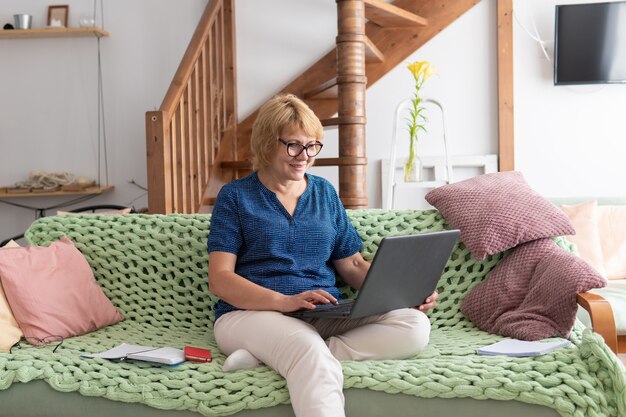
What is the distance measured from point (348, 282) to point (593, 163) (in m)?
2.76

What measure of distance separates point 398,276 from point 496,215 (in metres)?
0.59

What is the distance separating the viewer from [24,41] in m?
5.41

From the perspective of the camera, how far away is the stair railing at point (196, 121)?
360 cm

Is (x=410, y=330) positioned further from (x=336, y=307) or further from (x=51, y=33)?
(x=51, y=33)

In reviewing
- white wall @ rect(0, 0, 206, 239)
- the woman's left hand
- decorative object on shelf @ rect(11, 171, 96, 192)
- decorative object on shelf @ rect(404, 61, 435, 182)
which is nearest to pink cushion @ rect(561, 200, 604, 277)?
decorative object on shelf @ rect(404, 61, 435, 182)

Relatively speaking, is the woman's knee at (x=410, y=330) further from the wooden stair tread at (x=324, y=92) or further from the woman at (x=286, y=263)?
the wooden stair tread at (x=324, y=92)

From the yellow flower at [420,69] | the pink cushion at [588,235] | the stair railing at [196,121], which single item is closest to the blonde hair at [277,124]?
the stair railing at [196,121]

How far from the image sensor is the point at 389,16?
456cm

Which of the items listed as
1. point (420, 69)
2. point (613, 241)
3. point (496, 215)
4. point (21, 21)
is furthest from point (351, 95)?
point (21, 21)

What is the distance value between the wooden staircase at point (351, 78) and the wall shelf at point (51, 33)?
1.11 m

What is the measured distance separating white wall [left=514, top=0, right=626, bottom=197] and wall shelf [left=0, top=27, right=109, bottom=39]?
2.68 m

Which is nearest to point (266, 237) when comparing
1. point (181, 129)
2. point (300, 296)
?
point (300, 296)

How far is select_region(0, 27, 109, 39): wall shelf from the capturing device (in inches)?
204

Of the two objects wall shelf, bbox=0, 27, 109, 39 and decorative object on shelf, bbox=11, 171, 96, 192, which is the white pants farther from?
wall shelf, bbox=0, 27, 109, 39
